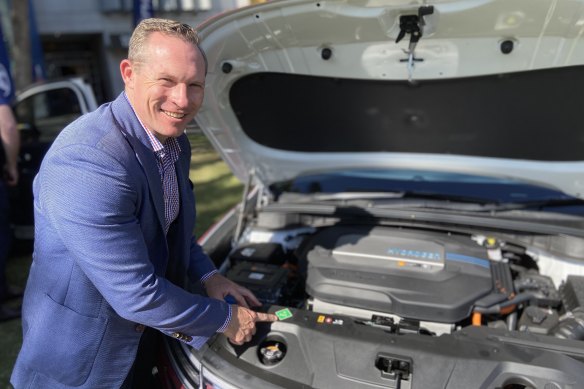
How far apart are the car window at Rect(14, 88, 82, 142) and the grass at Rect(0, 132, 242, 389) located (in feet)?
4.16

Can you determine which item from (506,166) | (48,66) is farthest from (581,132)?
(48,66)

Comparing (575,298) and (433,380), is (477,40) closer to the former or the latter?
(575,298)

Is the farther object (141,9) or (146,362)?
(141,9)

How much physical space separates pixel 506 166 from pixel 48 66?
49.9 feet

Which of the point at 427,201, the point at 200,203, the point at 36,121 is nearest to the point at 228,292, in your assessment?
the point at 427,201

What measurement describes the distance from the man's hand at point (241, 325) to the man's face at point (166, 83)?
0.61m

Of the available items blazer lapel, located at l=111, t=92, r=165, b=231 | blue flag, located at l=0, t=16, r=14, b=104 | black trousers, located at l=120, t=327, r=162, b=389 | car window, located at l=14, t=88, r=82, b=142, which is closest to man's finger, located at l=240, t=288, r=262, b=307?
black trousers, located at l=120, t=327, r=162, b=389

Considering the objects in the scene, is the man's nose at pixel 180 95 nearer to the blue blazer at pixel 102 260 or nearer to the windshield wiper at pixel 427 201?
the blue blazer at pixel 102 260

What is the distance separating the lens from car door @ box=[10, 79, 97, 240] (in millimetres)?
3875

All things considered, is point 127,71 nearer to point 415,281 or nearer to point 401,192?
point 415,281

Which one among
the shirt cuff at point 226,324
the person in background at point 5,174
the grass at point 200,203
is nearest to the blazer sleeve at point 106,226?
the shirt cuff at point 226,324

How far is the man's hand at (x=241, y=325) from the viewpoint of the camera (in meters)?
1.35

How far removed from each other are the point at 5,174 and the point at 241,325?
2986 mm

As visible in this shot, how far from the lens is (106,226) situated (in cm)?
106
